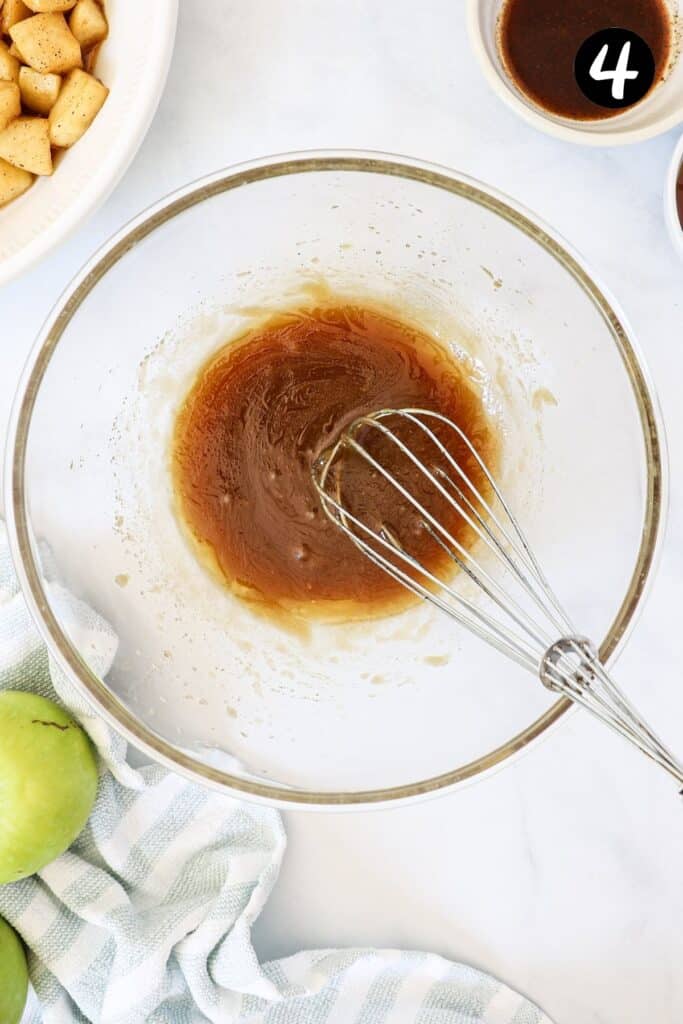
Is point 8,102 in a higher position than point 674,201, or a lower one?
lower

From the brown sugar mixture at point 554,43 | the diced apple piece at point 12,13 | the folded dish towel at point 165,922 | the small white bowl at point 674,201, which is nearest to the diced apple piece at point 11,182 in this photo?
the diced apple piece at point 12,13

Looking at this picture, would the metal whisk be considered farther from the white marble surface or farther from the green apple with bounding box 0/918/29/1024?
the green apple with bounding box 0/918/29/1024

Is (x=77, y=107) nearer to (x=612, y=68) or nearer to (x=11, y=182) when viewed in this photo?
(x=11, y=182)

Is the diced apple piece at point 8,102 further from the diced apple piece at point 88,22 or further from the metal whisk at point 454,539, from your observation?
the metal whisk at point 454,539

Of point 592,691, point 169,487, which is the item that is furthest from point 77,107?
point 592,691

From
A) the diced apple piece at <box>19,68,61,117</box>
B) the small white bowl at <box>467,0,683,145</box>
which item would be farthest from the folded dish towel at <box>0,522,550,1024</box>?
the small white bowl at <box>467,0,683,145</box>

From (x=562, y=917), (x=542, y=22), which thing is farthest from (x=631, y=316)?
(x=562, y=917)
